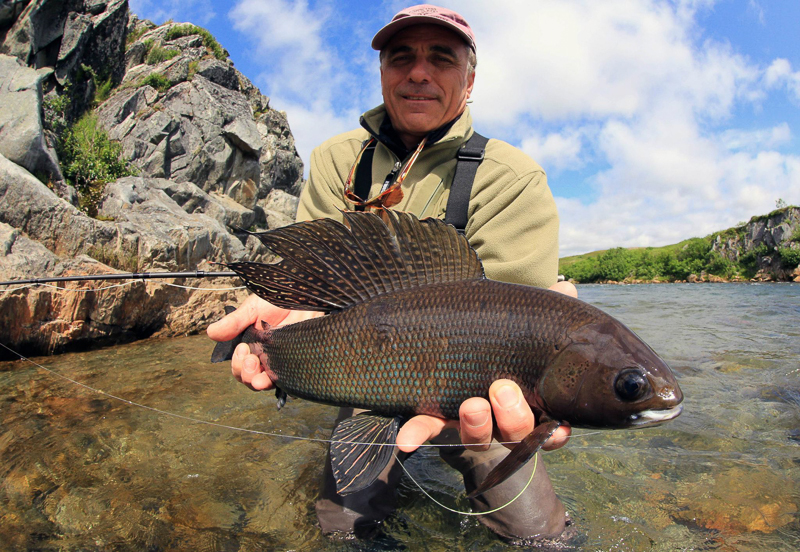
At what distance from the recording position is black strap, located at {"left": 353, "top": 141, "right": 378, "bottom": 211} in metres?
3.58

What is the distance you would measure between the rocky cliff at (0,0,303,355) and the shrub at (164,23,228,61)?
0.10 meters

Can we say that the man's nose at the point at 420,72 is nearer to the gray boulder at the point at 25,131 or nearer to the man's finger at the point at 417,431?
the man's finger at the point at 417,431

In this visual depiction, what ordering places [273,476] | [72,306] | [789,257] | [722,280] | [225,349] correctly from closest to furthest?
[225,349], [273,476], [72,306], [789,257], [722,280]

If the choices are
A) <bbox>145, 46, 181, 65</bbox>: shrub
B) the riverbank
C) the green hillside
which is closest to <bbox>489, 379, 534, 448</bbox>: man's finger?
<bbox>145, 46, 181, 65</bbox>: shrub

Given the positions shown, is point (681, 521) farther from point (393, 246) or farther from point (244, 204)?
point (244, 204)

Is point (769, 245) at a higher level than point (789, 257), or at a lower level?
higher

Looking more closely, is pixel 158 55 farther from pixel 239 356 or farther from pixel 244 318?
pixel 239 356

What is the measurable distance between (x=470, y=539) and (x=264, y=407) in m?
3.61

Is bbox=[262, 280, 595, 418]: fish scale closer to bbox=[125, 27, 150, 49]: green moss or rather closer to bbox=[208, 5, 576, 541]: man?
bbox=[208, 5, 576, 541]: man

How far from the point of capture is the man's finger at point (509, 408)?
194 cm

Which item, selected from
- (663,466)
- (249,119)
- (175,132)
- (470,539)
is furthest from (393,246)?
(249,119)

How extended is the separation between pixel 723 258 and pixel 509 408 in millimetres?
96208

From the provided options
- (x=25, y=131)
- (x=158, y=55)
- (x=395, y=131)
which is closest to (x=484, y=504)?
(x=395, y=131)

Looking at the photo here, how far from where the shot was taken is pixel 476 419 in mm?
2002
